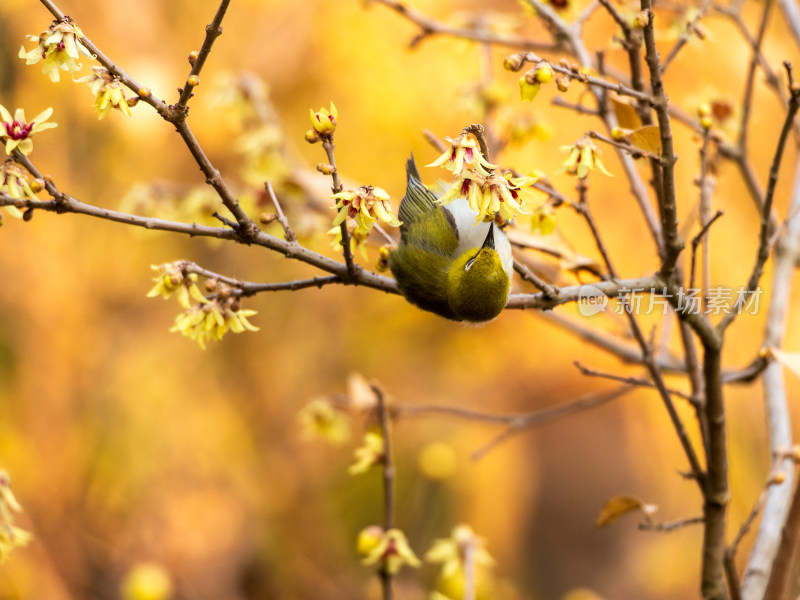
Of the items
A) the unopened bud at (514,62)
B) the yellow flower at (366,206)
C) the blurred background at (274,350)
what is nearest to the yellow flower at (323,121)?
the yellow flower at (366,206)

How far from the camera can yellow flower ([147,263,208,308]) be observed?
1089 millimetres

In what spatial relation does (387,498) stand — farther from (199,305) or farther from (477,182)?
(477,182)

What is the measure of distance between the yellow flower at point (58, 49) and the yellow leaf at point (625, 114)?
0.87 metres

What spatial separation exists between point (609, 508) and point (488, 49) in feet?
4.61

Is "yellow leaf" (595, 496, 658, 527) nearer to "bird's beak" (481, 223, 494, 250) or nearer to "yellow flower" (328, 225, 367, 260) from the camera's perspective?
"bird's beak" (481, 223, 494, 250)

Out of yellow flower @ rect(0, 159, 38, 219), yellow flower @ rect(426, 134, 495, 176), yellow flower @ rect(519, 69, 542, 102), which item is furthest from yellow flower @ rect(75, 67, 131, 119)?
yellow flower @ rect(519, 69, 542, 102)

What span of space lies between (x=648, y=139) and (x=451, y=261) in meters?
0.51

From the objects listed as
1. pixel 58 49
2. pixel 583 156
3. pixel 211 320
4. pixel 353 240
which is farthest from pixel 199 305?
pixel 583 156

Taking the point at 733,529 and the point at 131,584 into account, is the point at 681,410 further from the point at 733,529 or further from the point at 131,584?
the point at 131,584

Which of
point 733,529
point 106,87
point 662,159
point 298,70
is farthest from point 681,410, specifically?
point 106,87

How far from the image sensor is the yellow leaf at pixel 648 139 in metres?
1.05

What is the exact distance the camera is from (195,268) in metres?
1.12

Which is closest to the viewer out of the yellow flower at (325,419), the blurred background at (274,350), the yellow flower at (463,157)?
the yellow flower at (463,157)

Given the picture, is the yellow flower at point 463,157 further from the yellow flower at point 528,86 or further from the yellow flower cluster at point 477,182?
the yellow flower at point 528,86
